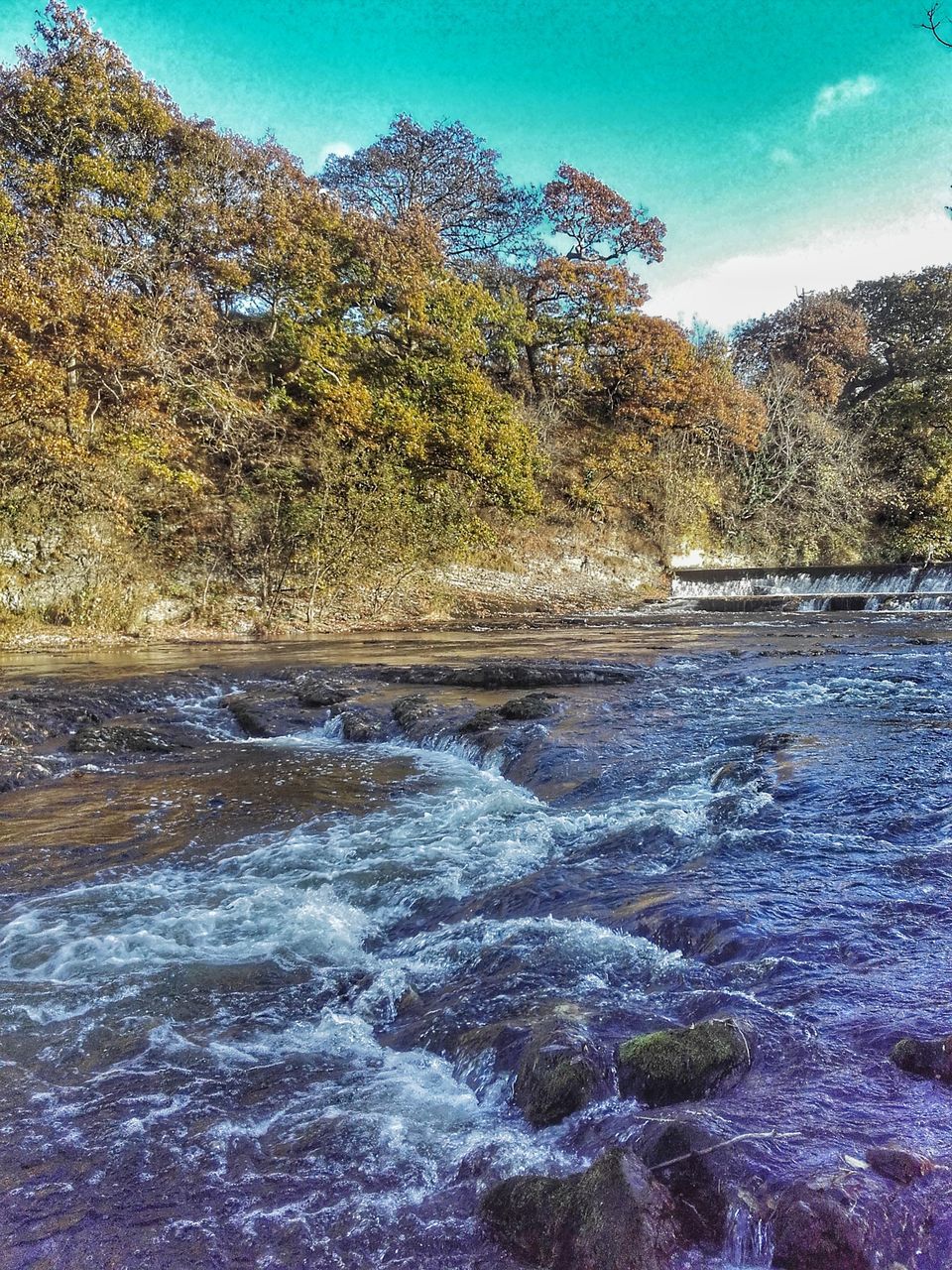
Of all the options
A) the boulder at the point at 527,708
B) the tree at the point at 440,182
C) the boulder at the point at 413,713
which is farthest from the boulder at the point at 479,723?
the tree at the point at 440,182

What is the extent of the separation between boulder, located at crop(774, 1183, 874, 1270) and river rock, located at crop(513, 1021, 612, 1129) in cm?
60

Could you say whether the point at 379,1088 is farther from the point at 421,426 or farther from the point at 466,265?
the point at 466,265

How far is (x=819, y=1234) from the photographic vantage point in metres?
1.58

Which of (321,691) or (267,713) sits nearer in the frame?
(267,713)

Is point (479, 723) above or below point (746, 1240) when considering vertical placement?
above

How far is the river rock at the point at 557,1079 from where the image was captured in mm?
2102

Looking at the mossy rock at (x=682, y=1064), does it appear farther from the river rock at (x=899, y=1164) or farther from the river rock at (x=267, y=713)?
the river rock at (x=267, y=713)

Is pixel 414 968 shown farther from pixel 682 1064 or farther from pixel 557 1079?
pixel 682 1064

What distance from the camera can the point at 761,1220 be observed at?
1.65 m

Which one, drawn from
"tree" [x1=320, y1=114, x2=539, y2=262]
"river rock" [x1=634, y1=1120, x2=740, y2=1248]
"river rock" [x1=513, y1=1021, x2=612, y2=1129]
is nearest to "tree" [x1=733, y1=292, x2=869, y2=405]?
"tree" [x1=320, y1=114, x2=539, y2=262]

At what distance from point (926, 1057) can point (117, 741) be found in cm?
650

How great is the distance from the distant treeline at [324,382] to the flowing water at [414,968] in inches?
348

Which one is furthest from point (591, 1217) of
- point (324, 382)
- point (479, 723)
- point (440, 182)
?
point (440, 182)

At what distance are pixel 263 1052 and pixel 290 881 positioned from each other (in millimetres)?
1387
